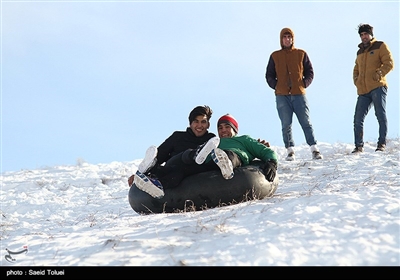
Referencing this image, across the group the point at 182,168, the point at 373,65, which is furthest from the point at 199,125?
the point at 373,65

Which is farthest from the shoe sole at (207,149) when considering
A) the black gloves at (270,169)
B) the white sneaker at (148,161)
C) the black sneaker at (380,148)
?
the black sneaker at (380,148)

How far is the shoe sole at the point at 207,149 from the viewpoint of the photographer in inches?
203

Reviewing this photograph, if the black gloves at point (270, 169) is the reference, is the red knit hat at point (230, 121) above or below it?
above

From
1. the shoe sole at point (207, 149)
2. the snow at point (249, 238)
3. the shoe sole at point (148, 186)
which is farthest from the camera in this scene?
the shoe sole at point (148, 186)

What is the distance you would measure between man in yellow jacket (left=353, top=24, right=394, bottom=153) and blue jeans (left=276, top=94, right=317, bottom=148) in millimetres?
1091

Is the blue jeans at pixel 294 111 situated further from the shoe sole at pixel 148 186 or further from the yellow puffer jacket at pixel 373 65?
the shoe sole at pixel 148 186

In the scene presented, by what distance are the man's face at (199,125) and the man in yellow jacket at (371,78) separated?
437 cm

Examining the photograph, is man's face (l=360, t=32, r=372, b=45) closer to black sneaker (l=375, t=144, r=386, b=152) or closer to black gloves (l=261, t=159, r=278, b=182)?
black sneaker (l=375, t=144, r=386, b=152)

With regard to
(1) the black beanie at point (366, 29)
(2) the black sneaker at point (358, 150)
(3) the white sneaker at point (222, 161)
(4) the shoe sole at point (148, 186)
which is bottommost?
(2) the black sneaker at point (358, 150)

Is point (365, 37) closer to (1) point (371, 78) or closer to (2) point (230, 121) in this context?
(1) point (371, 78)

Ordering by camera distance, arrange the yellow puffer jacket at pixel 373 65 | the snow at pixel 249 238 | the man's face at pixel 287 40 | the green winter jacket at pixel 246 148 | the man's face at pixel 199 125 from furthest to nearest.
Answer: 1. the man's face at pixel 287 40
2. the yellow puffer jacket at pixel 373 65
3. the man's face at pixel 199 125
4. the green winter jacket at pixel 246 148
5. the snow at pixel 249 238

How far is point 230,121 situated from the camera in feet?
21.0

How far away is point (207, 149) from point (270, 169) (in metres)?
0.98
